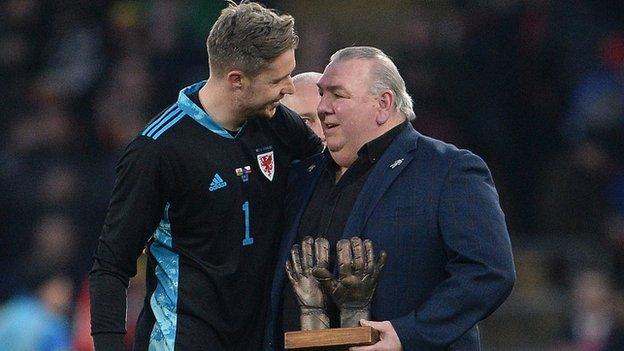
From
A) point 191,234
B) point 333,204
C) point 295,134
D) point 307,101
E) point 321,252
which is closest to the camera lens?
point 321,252

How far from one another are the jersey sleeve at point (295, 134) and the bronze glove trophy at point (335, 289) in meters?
0.51

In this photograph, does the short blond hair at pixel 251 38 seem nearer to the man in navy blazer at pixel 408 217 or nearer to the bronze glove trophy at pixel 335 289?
the man in navy blazer at pixel 408 217

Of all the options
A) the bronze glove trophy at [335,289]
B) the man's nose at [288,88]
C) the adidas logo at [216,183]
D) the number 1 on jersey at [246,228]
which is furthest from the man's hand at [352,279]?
the man's nose at [288,88]

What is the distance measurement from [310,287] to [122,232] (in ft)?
2.06

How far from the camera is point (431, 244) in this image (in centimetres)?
482

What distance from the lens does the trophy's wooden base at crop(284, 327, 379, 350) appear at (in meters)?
4.55

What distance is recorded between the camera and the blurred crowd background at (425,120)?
32.2 ft

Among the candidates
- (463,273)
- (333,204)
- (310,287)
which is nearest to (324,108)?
(333,204)

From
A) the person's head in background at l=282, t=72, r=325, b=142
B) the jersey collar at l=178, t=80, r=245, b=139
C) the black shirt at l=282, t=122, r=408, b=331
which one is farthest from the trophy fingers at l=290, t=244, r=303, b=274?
the person's head in background at l=282, t=72, r=325, b=142

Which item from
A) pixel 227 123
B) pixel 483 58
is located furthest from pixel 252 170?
pixel 483 58

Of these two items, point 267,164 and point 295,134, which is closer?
point 267,164

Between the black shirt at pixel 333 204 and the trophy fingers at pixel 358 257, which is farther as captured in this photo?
the black shirt at pixel 333 204

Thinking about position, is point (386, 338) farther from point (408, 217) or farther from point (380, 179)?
point (380, 179)

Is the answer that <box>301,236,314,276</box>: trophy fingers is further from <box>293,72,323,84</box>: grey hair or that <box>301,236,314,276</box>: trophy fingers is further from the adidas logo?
<box>293,72,323,84</box>: grey hair
